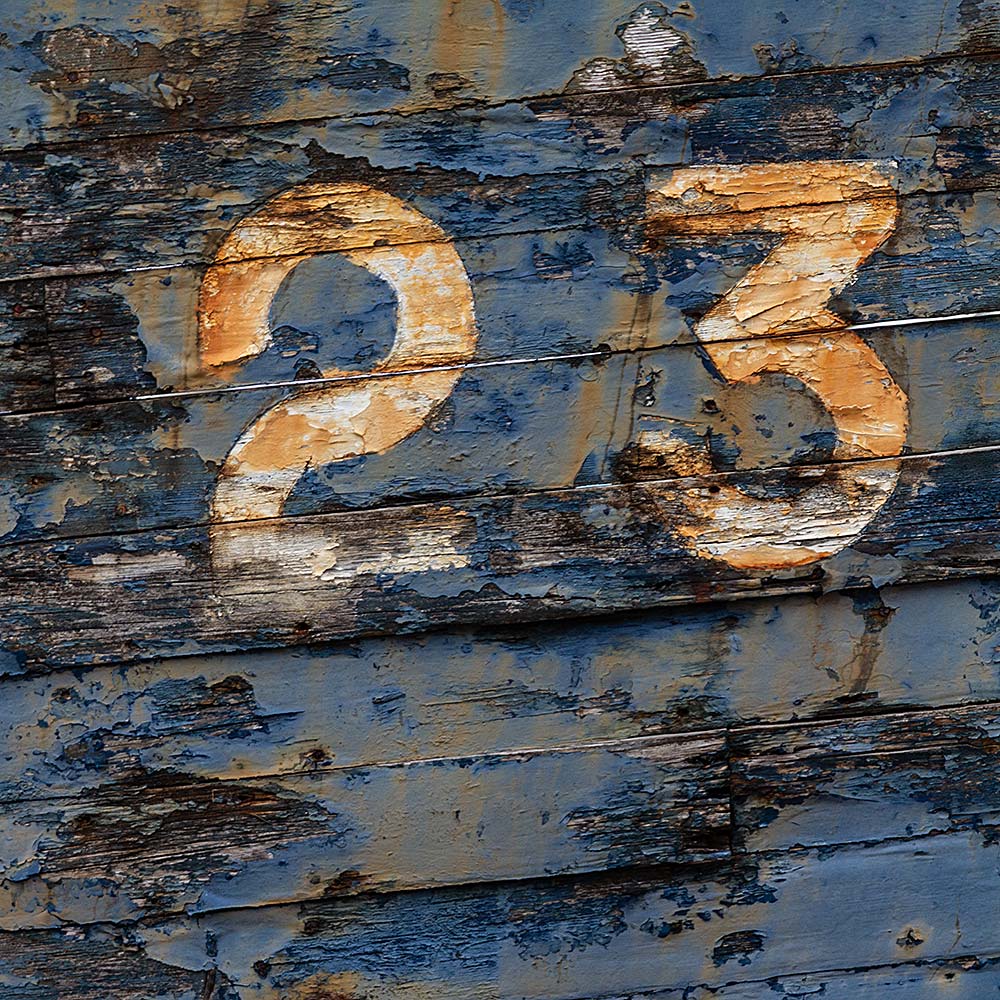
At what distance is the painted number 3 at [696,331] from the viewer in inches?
43.1

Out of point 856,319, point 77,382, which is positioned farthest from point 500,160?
point 77,382

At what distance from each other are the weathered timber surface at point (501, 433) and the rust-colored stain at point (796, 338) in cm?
1

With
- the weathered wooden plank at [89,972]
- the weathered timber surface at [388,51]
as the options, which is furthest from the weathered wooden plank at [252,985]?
the weathered timber surface at [388,51]

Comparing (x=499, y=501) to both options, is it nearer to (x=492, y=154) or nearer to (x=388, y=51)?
(x=492, y=154)

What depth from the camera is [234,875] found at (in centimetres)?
115

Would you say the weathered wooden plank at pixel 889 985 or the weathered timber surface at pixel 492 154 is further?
the weathered wooden plank at pixel 889 985

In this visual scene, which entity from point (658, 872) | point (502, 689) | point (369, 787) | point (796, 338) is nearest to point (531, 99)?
point (796, 338)

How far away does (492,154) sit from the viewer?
109 centimetres

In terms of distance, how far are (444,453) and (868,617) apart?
586 millimetres

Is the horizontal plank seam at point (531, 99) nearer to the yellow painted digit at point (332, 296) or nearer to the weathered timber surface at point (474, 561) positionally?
the yellow painted digit at point (332, 296)

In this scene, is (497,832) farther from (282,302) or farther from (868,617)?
(282,302)

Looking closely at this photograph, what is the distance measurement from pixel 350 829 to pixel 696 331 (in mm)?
771

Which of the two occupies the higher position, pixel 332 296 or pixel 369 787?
pixel 332 296

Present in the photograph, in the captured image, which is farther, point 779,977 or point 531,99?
point 779,977
